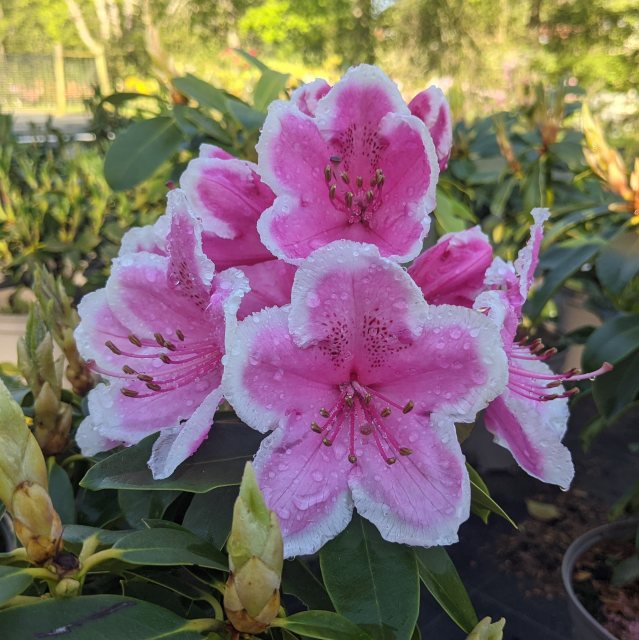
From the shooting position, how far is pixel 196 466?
0.69 m

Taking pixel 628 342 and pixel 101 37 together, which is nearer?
pixel 628 342

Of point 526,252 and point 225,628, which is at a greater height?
point 526,252

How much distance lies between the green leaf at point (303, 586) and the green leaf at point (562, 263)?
112 cm

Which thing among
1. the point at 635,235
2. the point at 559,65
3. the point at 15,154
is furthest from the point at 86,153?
the point at 559,65

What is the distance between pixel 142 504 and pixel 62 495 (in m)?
0.15

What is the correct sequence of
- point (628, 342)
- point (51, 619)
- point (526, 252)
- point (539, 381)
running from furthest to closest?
point (628, 342) → point (539, 381) → point (526, 252) → point (51, 619)

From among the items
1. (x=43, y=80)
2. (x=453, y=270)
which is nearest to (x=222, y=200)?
(x=453, y=270)

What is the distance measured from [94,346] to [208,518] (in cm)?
23

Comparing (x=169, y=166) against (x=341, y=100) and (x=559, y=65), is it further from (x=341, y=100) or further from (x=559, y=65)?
(x=559, y=65)

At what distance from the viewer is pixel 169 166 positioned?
5.91 feet

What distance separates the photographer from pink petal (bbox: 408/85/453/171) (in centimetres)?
78

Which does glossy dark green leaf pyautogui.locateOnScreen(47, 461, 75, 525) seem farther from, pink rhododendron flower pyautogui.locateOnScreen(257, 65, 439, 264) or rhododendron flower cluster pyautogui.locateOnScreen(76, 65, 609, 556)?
pink rhododendron flower pyautogui.locateOnScreen(257, 65, 439, 264)

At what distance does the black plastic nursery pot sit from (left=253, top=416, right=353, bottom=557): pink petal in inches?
39.0

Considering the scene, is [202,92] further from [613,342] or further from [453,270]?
[613,342]
